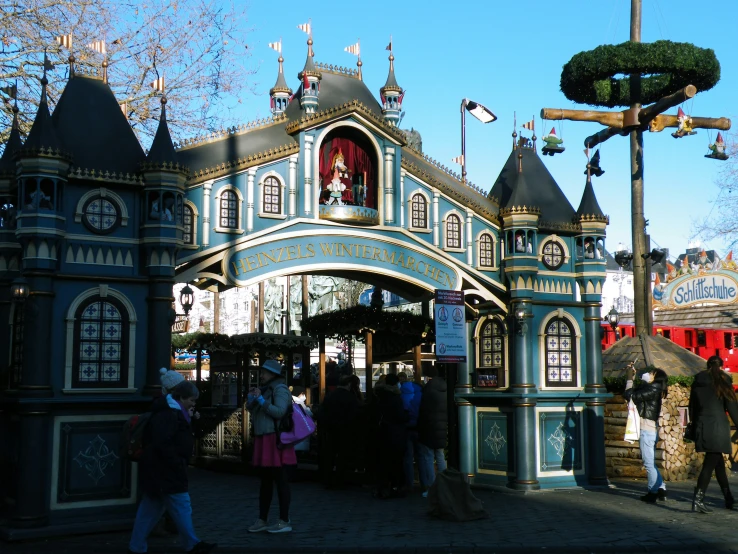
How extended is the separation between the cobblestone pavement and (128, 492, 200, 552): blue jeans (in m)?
1.01

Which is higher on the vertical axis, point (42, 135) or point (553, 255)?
point (42, 135)

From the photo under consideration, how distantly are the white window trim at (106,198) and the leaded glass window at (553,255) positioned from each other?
25.6 ft

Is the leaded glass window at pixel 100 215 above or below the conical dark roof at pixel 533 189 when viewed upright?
below

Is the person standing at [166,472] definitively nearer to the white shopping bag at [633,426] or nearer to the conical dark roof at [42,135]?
the conical dark roof at [42,135]

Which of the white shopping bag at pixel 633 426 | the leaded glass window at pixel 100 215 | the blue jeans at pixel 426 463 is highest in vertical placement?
the leaded glass window at pixel 100 215

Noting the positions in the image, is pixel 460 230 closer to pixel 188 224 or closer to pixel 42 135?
pixel 188 224

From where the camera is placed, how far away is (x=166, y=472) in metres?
8.30

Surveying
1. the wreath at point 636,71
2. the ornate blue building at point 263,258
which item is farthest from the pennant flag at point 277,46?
the wreath at point 636,71

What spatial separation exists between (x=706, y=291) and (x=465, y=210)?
22.5 m

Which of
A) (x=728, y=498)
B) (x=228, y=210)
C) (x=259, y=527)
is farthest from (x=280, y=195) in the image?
A: (x=728, y=498)

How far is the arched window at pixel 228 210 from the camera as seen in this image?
13289 mm

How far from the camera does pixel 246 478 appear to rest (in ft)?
57.9

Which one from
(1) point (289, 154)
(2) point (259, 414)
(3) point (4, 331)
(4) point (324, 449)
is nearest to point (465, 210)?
(1) point (289, 154)

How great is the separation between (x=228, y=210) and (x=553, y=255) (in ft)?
20.7
